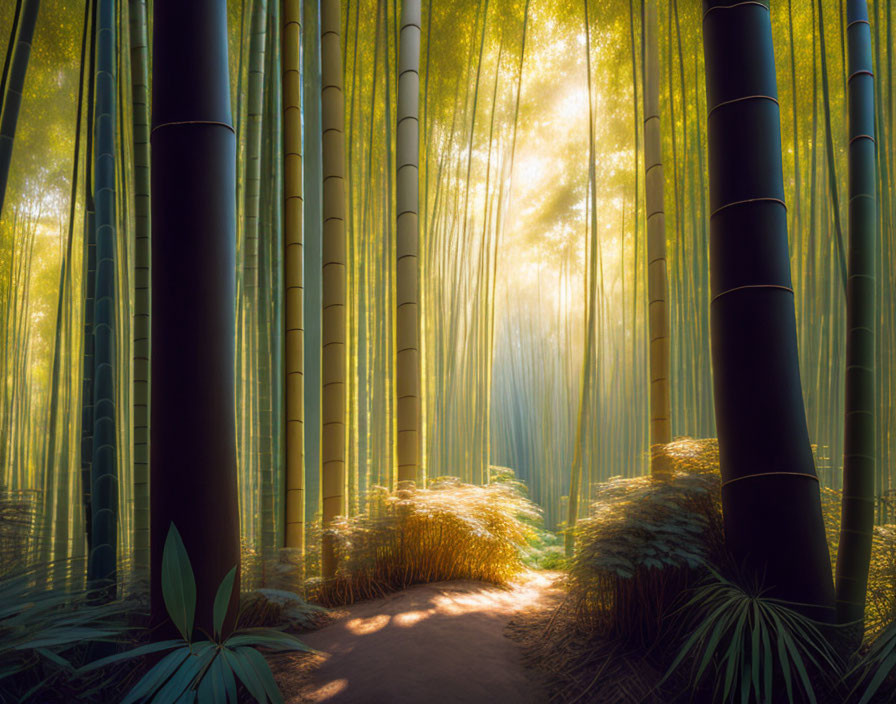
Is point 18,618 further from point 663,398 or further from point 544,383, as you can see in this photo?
point 544,383

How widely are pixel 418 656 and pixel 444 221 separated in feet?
11.2

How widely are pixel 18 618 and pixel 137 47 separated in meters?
2.62

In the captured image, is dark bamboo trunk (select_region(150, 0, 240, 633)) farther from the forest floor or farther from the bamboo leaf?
the forest floor

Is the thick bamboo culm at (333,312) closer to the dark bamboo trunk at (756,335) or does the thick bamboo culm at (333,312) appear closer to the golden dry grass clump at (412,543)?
the golden dry grass clump at (412,543)

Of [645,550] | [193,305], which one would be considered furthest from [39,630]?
[645,550]

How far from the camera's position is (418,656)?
206 centimetres

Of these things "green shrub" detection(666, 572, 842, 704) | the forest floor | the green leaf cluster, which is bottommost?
the forest floor

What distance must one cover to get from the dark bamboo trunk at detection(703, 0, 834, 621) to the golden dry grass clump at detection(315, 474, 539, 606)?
1.55m

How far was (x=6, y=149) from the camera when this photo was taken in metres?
2.68

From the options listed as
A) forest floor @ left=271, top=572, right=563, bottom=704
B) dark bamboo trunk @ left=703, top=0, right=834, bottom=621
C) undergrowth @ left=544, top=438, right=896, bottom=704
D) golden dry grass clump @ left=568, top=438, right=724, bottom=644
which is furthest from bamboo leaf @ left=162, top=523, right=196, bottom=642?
dark bamboo trunk @ left=703, top=0, right=834, bottom=621

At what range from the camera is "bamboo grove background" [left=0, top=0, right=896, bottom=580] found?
10.4 feet

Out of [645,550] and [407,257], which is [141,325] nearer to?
[407,257]

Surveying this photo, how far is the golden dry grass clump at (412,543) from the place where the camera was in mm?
3131

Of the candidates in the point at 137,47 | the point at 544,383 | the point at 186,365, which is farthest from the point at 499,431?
the point at 186,365
